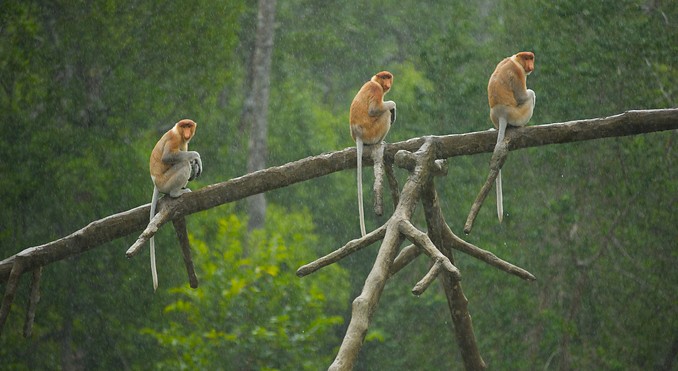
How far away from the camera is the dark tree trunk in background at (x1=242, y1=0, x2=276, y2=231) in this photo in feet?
57.3

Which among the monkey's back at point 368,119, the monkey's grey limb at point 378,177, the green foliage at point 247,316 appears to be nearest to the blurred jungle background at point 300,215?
the green foliage at point 247,316

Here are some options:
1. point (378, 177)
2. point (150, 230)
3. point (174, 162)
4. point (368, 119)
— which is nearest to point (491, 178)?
Answer: point (378, 177)

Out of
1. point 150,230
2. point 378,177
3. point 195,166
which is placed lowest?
point 195,166

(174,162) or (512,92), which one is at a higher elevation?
(512,92)

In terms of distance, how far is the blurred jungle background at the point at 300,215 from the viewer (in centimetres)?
1375

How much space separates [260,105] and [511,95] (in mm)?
12676

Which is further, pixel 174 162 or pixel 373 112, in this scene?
pixel 373 112

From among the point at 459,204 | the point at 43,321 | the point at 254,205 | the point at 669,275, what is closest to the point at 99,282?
the point at 43,321

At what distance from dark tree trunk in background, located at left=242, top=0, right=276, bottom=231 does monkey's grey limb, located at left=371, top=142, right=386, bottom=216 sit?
12.9 m

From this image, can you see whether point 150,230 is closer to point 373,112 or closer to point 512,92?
point 373,112

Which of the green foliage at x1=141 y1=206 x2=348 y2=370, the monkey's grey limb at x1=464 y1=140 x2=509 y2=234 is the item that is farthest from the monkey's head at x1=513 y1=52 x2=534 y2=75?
the green foliage at x1=141 y1=206 x2=348 y2=370

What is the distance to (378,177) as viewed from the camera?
4109mm

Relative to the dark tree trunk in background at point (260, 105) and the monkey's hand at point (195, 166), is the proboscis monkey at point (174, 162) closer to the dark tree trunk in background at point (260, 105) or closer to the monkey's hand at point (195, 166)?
the monkey's hand at point (195, 166)

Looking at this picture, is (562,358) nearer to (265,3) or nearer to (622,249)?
(622,249)
